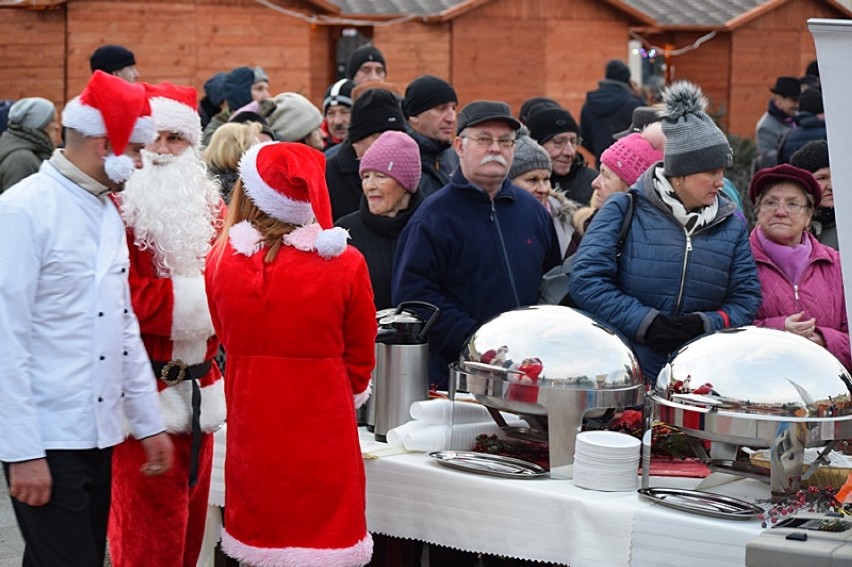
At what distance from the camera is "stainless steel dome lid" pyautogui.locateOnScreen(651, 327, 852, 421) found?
12.1 ft

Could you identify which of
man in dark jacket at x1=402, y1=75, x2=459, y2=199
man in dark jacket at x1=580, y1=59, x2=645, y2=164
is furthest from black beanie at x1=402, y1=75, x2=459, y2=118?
man in dark jacket at x1=580, y1=59, x2=645, y2=164

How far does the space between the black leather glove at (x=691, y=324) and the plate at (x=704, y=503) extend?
99cm

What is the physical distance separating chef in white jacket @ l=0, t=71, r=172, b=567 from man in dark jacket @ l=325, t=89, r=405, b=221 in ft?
10.3

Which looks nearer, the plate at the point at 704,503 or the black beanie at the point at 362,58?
the plate at the point at 704,503

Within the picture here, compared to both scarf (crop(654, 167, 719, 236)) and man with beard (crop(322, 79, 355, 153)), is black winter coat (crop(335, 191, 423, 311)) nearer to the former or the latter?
scarf (crop(654, 167, 719, 236))

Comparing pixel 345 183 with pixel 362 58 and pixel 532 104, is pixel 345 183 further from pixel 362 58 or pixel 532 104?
pixel 362 58

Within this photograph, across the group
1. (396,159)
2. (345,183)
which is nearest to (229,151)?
(345,183)

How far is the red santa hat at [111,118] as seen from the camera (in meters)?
3.79

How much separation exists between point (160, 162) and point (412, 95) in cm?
270

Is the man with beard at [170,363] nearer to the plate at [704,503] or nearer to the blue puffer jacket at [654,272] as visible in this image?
the blue puffer jacket at [654,272]

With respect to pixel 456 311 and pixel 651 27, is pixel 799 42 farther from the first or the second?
pixel 456 311

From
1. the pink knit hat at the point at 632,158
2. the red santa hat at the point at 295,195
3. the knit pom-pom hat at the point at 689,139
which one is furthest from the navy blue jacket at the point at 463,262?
the red santa hat at the point at 295,195

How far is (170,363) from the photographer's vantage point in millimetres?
4469

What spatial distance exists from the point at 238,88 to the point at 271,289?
638 centimetres
